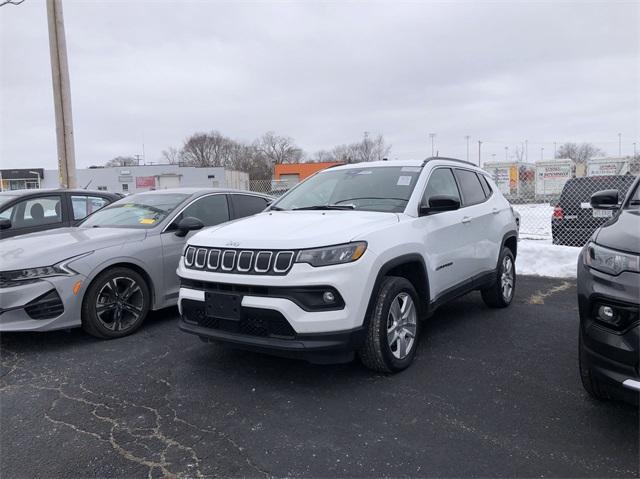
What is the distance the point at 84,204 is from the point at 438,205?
560 cm

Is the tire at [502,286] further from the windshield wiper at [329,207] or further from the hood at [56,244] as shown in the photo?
the hood at [56,244]

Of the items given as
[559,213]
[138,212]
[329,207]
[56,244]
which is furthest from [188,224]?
[559,213]

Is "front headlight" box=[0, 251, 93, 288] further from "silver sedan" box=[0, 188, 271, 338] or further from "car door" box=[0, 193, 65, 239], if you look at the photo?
"car door" box=[0, 193, 65, 239]

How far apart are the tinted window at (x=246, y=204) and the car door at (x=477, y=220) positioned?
9.29ft

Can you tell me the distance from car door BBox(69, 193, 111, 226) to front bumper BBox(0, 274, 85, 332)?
2.75m

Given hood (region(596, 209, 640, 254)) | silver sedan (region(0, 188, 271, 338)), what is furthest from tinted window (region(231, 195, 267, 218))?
hood (region(596, 209, 640, 254))

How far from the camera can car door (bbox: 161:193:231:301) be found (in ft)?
17.1

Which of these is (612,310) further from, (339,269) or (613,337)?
(339,269)

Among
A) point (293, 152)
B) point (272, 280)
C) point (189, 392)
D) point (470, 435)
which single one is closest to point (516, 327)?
point (470, 435)

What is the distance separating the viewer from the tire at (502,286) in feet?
18.2

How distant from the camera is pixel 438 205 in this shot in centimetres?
398

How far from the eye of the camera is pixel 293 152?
92938 mm

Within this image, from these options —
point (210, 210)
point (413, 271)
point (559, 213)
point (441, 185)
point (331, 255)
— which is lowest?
point (413, 271)

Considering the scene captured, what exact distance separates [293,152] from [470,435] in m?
92.2
